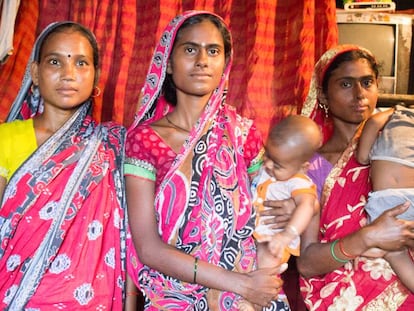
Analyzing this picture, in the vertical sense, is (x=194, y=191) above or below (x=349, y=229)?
above

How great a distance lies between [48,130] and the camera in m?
1.98

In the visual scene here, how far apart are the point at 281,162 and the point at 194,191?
0.32 m

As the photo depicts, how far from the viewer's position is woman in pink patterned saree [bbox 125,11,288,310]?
1744 mm

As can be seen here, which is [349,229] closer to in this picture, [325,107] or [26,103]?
[325,107]

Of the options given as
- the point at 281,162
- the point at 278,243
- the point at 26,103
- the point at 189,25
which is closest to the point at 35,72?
the point at 26,103

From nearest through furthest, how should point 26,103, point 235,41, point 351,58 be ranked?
1. point 26,103
2. point 351,58
3. point 235,41

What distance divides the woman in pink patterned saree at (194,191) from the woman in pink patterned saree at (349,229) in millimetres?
221

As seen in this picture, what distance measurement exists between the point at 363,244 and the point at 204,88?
776 mm

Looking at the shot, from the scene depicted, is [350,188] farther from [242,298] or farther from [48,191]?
[48,191]

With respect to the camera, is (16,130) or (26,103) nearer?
(16,130)

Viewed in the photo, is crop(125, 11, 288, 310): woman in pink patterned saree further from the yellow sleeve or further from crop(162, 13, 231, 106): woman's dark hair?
the yellow sleeve

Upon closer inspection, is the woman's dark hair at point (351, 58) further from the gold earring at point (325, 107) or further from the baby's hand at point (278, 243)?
the baby's hand at point (278, 243)

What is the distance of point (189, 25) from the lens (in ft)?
6.45

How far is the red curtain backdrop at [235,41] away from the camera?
107 inches
